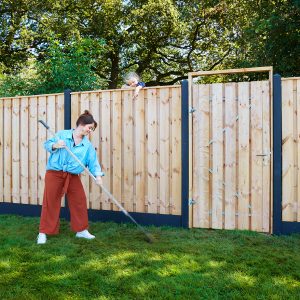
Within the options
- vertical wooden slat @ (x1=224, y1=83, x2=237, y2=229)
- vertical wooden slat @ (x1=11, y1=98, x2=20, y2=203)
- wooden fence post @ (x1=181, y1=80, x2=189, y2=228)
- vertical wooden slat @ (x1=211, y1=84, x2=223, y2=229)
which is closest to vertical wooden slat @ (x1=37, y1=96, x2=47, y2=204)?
vertical wooden slat @ (x1=11, y1=98, x2=20, y2=203)

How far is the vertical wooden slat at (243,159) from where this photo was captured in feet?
16.4

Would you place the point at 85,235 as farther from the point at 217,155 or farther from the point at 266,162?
the point at 266,162

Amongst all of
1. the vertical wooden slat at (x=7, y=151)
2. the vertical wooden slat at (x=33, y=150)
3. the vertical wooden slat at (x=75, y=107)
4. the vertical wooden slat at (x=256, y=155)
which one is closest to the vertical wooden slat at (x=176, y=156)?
the vertical wooden slat at (x=256, y=155)

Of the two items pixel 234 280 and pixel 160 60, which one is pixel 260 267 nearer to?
pixel 234 280

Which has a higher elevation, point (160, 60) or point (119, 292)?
point (160, 60)

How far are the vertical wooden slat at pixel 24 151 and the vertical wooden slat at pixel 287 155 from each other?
11.4ft

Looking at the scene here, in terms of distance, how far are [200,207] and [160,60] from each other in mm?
16304

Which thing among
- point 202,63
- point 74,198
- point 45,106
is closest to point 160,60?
point 202,63

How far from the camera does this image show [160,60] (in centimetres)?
2070

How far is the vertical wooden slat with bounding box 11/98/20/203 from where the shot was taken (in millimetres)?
6164

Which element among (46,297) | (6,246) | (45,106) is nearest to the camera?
(46,297)

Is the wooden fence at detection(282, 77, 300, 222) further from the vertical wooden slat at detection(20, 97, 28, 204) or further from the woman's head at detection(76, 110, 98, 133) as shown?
the vertical wooden slat at detection(20, 97, 28, 204)

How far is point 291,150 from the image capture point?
15.8ft

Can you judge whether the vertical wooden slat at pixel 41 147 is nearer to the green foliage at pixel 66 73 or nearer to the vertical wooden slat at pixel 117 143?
the vertical wooden slat at pixel 117 143
